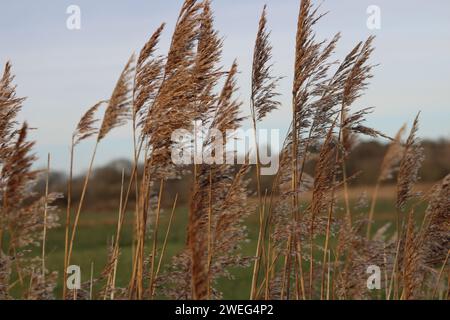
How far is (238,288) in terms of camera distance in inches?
414

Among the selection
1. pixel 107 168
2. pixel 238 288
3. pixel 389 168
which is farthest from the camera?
pixel 107 168

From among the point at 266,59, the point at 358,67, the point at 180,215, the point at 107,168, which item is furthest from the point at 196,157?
the point at 107,168

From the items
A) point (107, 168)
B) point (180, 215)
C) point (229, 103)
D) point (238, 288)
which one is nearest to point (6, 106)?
point (229, 103)

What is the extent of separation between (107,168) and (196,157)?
25.7m

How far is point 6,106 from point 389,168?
11.2 feet

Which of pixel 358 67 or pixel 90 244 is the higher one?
pixel 358 67

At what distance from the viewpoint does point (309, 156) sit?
3943 millimetres

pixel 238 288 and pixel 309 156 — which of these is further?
pixel 238 288
